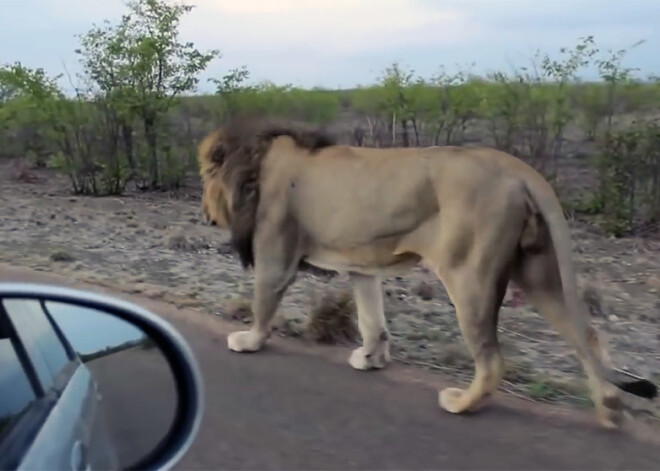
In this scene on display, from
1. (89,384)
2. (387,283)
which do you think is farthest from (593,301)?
(89,384)

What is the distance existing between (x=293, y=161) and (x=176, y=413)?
10.4ft

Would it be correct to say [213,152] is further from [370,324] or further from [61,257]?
[61,257]

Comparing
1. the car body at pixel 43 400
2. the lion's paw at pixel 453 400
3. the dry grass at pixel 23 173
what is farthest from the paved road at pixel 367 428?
the dry grass at pixel 23 173

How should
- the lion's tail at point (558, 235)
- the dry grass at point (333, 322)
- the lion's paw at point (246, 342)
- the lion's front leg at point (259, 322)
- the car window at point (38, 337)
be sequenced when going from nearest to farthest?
1. the car window at point (38, 337)
2. the lion's tail at point (558, 235)
3. the lion's front leg at point (259, 322)
4. the lion's paw at point (246, 342)
5. the dry grass at point (333, 322)

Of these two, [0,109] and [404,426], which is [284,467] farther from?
[0,109]

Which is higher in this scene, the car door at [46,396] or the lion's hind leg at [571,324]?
the car door at [46,396]

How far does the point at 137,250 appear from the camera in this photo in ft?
33.7

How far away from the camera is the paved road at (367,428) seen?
478 cm

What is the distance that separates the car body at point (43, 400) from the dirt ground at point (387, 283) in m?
3.26

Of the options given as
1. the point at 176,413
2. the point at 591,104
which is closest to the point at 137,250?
the point at 591,104

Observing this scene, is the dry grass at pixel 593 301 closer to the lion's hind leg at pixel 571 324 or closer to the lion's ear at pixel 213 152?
the lion's hind leg at pixel 571 324

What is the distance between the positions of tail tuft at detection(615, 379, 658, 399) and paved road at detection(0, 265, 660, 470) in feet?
0.84

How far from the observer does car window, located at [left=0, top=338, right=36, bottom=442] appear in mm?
2551

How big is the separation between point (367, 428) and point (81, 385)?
7.84ft
